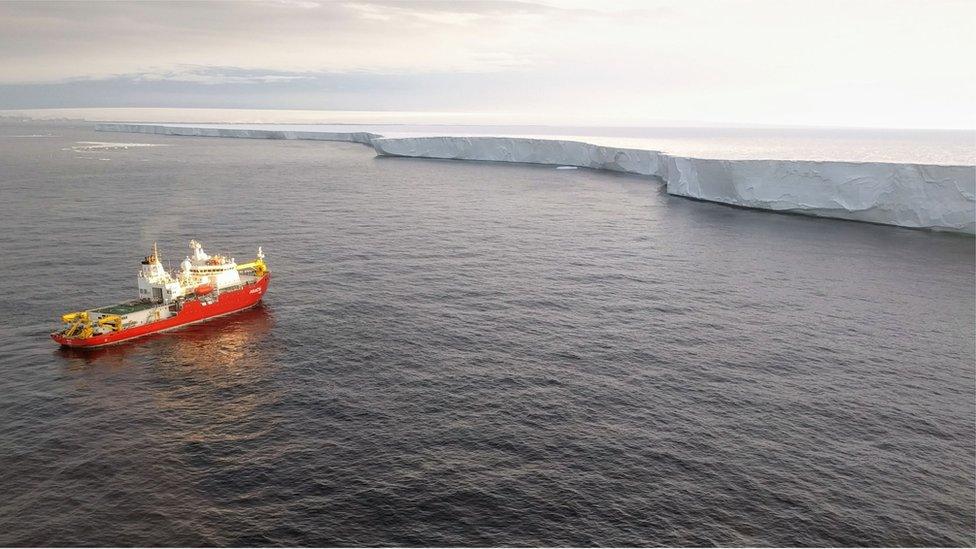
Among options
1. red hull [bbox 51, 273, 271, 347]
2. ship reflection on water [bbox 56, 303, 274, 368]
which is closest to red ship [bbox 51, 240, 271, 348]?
red hull [bbox 51, 273, 271, 347]

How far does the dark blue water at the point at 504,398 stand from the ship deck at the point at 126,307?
9.70ft

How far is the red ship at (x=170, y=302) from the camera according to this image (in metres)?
38.2

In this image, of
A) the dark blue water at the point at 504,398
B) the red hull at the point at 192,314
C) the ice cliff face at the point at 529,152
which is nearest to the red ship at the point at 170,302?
the red hull at the point at 192,314

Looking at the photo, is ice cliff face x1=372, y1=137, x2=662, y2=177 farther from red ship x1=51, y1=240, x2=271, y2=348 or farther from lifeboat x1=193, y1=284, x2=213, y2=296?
lifeboat x1=193, y1=284, x2=213, y2=296

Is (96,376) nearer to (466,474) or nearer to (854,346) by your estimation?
(466,474)

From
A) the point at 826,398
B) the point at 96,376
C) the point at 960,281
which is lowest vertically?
the point at 96,376

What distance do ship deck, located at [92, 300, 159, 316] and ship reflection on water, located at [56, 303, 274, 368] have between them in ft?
7.00

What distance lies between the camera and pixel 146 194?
314 feet

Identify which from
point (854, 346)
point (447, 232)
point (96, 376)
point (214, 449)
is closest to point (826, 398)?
point (854, 346)

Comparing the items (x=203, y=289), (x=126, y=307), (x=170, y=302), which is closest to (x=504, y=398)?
(x=170, y=302)

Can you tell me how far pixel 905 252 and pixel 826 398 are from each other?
42.1 m

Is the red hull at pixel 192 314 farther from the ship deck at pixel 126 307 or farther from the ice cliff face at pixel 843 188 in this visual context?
the ice cliff face at pixel 843 188

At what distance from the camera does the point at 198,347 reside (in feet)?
130

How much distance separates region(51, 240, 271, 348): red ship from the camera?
38250mm
